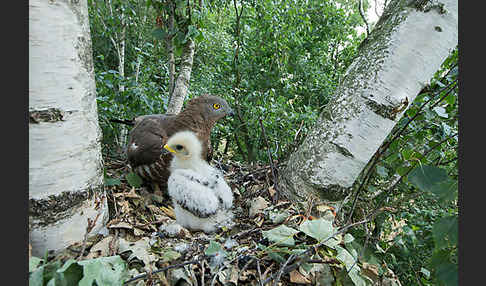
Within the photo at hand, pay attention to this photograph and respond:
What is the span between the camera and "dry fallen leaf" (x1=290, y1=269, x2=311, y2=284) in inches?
41.7

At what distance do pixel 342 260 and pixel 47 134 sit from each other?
1.31m

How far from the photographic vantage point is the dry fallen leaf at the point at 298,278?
1.06 meters

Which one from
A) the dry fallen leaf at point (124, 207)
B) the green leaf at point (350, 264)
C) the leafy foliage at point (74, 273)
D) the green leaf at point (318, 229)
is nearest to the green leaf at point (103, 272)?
the leafy foliage at point (74, 273)

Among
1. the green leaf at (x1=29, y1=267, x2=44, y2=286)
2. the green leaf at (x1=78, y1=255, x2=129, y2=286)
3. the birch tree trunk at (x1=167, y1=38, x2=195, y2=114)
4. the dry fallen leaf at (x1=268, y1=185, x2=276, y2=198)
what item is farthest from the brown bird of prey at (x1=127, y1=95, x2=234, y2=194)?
the green leaf at (x1=29, y1=267, x2=44, y2=286)

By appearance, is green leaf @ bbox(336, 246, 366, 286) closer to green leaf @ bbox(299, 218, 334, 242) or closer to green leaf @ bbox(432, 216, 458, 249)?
green leaf @ bbox(299, 218, 334, 242)

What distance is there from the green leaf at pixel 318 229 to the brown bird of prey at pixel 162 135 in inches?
51.5

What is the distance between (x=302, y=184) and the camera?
152cm

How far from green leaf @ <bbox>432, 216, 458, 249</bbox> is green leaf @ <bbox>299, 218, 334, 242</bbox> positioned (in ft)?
1.33

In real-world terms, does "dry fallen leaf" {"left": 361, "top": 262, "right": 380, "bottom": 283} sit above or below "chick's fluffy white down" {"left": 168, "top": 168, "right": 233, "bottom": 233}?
above

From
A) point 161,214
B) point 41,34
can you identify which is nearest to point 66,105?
point 41,34

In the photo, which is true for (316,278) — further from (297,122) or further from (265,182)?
(297,122)

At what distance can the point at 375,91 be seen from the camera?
1341mm

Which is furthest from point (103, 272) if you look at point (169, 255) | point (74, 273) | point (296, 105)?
point (296, 105)

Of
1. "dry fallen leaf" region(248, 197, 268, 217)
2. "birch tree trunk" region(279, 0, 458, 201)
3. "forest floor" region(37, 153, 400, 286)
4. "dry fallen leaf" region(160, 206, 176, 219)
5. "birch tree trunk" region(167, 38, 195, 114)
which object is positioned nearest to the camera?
"forest floor" region(37, 153, 400, 286)
